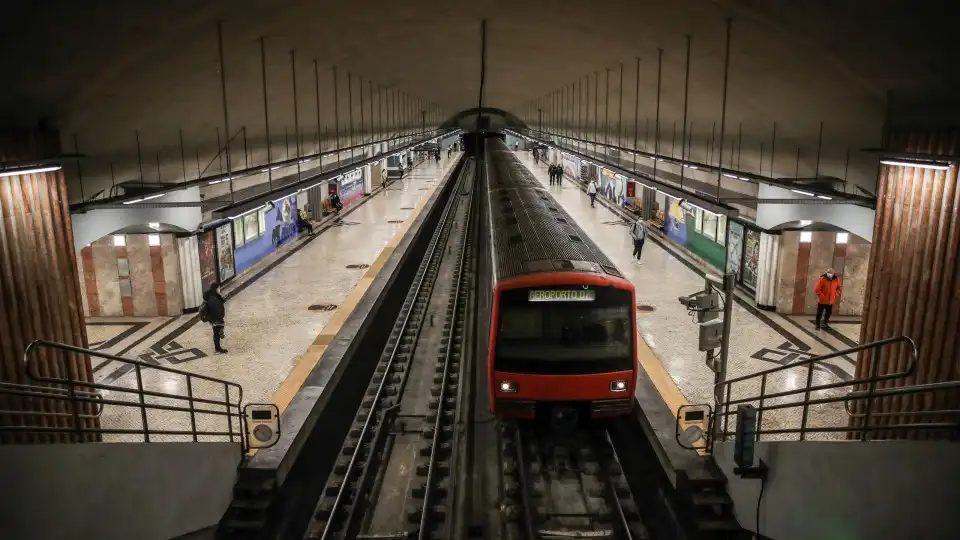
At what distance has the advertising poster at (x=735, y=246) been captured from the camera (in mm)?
12891

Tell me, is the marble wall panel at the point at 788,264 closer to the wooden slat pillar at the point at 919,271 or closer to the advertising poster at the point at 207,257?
the wooden slat pillar at the point at 919,271

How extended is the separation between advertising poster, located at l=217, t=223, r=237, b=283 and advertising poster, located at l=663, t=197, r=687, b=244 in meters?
11.2

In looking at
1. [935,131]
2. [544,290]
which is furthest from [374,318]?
[935,131]

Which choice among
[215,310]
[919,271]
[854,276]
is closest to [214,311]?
[215,310]

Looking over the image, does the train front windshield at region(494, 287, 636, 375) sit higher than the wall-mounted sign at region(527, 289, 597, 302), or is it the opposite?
the wall-mounted sign at region(527, 289, 597, 302)

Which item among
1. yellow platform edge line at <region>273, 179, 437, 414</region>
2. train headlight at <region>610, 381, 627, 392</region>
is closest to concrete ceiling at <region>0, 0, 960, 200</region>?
yellow platform edge line at <region>273, 179, 437, 414</region>

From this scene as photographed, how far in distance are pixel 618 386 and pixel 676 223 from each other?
12.7 metres

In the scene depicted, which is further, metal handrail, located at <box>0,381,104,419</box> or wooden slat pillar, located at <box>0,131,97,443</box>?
wooden slat pillar, located at <box>0,131,97,443</box>

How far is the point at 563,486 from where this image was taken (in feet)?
21.4

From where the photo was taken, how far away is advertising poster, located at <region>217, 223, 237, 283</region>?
13227mm

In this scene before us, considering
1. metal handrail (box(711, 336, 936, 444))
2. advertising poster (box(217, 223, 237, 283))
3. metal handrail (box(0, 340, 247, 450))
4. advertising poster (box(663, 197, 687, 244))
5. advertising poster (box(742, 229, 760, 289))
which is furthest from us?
advertising poster (box(663, 197, 687, 244))

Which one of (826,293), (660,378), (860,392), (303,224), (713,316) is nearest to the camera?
(860,392)

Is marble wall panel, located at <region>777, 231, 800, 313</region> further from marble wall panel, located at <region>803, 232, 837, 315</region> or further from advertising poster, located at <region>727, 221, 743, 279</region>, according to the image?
advertising poster, located at <region>727, 221, 743, 279</region>

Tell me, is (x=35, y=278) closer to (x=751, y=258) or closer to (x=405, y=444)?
(x=405, y=444)
